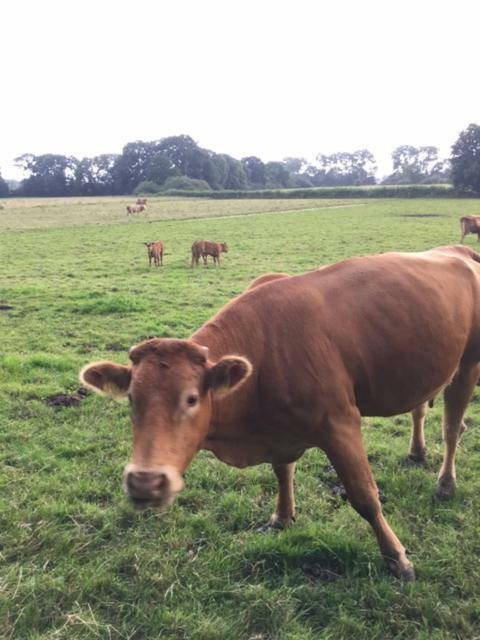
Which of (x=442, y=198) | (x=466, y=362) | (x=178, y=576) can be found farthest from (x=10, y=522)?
(x=442, y=198)

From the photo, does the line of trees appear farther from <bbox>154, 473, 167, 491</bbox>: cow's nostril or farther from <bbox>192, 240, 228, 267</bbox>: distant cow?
<bbox>154, 473, 167, 491</bbox>: cow's nostril

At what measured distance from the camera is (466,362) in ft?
16.1

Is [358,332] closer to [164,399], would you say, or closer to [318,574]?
[164,399]

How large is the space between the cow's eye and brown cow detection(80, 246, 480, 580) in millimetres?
13

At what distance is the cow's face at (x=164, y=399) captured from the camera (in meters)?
2.97

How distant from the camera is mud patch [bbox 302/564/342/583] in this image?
392 centimetres

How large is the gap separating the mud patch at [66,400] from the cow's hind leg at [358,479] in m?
4.16

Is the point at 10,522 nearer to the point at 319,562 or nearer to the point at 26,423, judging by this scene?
the point at 26,423

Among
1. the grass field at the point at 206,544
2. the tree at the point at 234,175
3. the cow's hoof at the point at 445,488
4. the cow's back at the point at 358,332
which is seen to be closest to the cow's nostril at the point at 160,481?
the cow's back at the point at 358,332

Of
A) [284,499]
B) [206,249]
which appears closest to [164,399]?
[284,499]

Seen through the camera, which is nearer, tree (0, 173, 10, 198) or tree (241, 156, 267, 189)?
tree (0, 173, 10, 198)

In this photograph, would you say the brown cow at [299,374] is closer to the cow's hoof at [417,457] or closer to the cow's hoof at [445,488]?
the cow's hoof at [445,488]

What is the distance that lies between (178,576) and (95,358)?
5286mm

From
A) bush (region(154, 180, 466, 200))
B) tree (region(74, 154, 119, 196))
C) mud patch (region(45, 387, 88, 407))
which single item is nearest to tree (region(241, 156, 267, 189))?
tree (region(74, 154, 119, 196))
